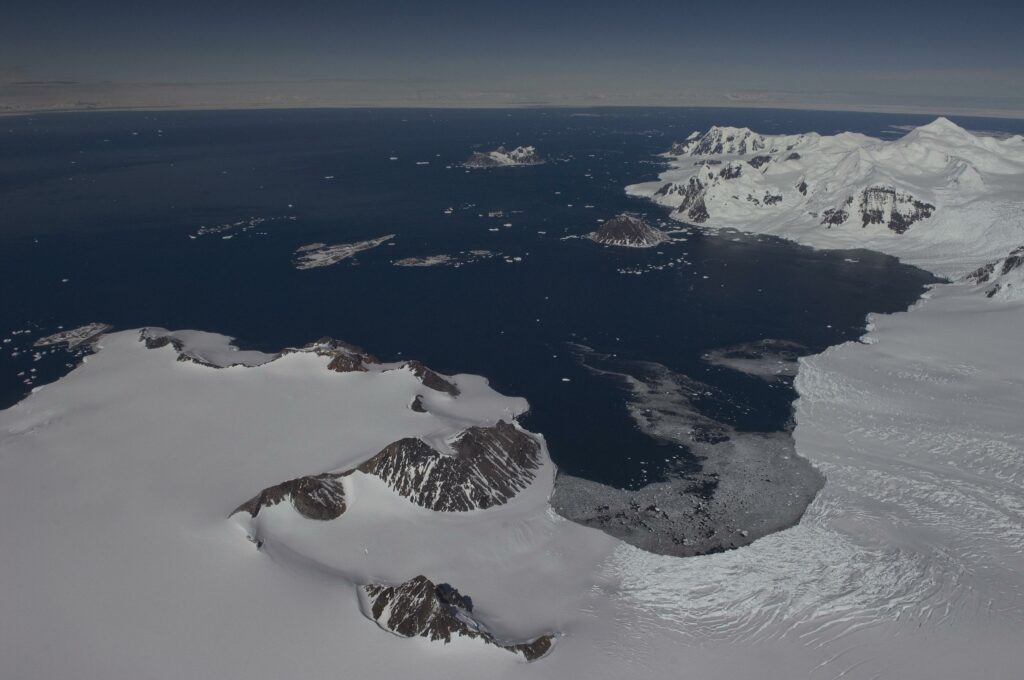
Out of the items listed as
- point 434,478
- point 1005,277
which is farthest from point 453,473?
point 1005,277

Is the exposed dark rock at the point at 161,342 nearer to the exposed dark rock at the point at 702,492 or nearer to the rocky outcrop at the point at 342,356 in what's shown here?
the rocky outcrop at the point at 342,356

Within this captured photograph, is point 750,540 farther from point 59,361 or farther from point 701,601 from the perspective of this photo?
point 59,361

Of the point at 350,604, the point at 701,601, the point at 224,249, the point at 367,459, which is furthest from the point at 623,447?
the point at 224,249

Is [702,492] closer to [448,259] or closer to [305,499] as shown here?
[305,499]

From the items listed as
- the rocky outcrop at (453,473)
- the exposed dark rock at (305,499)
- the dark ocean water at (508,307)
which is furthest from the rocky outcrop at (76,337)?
the rocky outcrop at (453,473)

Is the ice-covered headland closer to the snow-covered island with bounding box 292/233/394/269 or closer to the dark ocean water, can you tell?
the dark ocean water

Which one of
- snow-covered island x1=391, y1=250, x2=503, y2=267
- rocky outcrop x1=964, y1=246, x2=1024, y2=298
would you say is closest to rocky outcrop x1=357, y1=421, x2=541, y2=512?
snow-covered island x1=391, y1=250, x2=503, y2=267
